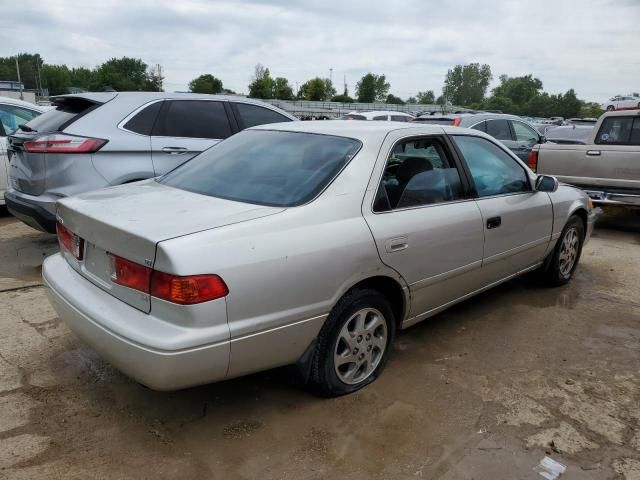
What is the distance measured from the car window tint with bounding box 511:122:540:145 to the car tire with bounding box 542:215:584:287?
6.34m

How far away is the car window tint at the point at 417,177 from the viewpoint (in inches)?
126

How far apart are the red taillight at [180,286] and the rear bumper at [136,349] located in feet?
0.43

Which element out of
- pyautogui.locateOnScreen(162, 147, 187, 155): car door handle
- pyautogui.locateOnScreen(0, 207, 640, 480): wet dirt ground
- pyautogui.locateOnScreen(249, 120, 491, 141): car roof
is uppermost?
pyautogui.locateOnScreen(249, 120, 491, 141): car roof

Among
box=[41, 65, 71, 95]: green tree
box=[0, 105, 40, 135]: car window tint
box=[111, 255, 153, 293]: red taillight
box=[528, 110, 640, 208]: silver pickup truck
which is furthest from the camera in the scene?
box=[41, 65, 71, 95]: green tree

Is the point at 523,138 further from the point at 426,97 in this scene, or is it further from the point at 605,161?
the point at 426,97

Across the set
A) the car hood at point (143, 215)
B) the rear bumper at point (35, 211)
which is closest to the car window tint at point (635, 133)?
the car hood at point (143, 215)

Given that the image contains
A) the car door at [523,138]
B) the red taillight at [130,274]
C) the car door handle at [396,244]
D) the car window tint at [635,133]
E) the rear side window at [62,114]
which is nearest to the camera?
the red taillight at [130,274]

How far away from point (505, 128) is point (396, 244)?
8817 millimetres

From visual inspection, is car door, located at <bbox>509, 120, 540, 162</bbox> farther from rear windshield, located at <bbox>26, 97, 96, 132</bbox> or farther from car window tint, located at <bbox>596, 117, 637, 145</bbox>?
rear windshield, located at <bbox>26, 97, 96, 132</bbox>

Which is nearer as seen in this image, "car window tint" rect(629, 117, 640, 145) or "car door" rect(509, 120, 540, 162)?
"car window tint" rect(629, 117, 640, 145)

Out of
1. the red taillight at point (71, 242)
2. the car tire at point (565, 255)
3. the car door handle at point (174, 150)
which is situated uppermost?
the car door handle at point (174, 150)

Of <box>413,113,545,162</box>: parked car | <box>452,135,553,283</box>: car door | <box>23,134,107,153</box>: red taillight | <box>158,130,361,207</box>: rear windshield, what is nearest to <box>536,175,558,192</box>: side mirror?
<box>452,135,553,283</box>: car door

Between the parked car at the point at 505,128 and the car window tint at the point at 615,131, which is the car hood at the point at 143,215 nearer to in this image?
the car window tint at the point at 615,131

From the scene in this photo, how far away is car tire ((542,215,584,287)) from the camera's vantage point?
16.2 ft
